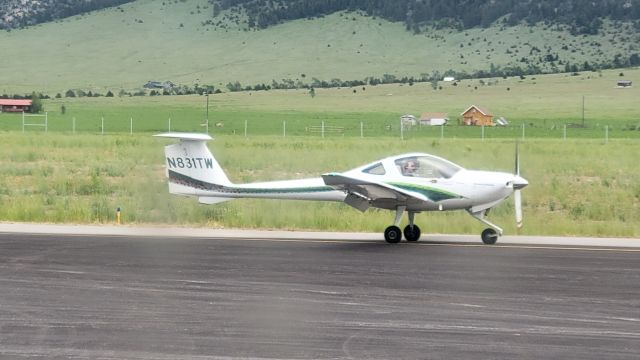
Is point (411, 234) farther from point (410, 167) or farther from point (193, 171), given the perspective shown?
point (193, 171)

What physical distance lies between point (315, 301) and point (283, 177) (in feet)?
94.3

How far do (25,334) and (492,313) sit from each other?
19.0 ft

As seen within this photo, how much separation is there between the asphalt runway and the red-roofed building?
10472 cm

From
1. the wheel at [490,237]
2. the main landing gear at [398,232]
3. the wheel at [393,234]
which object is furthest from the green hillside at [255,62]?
the wheel at [490,237]

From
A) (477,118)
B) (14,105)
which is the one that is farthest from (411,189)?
(14,105)

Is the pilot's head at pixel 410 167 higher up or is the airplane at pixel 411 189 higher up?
the pilot's head at pixel 410 167

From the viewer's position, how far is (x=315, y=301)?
16.6m

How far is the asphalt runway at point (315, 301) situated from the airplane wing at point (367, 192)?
1127 mm

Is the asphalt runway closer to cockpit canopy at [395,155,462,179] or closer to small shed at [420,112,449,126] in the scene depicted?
cockpit canopy at [395,155,462,179]

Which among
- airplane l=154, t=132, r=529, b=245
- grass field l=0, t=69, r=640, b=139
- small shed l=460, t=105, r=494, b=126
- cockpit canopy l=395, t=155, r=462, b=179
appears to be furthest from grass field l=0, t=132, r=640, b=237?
small shed l=460, t=105, r=494, b=126

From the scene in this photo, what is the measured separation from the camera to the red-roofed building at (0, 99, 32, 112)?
412 ft

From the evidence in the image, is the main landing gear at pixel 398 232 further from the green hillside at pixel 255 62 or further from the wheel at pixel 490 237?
the green hillside at pixel 255 62

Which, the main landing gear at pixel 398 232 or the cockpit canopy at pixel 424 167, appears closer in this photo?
the main landing gear at pixel 398 232

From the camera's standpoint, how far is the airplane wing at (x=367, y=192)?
24.2 meters
